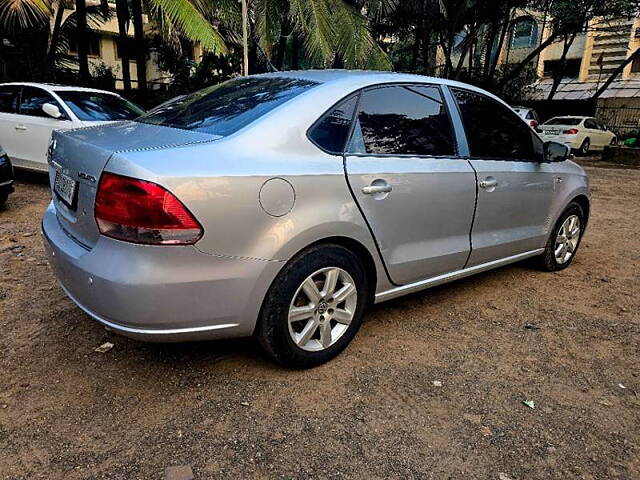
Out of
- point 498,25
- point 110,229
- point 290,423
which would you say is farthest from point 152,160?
point 498,25

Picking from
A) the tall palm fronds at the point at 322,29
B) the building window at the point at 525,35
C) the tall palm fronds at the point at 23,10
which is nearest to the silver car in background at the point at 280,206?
the tall palm fronds at the point at 322,29

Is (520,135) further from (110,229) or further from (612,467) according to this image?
(110,229)

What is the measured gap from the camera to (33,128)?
710 cm

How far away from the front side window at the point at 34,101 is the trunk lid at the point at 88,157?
17.2 ft

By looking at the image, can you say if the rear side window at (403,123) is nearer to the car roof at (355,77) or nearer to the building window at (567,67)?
the car roof at (355,77)

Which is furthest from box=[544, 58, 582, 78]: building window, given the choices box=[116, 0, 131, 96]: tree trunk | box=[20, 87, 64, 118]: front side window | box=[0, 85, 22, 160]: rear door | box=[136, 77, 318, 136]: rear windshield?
box=[136, 77, 318, 136]: rear windshield

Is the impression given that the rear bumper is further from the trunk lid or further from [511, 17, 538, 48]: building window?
[511, 17, 538, 48]: building window

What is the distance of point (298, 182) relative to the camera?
7.84 ft

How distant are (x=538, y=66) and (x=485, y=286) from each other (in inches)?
1214

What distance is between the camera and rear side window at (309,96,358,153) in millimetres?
2570

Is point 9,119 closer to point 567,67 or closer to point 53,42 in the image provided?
point 53,42

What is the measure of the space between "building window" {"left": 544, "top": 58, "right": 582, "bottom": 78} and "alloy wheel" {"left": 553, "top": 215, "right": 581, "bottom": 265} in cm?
2812

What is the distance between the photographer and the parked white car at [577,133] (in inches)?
709

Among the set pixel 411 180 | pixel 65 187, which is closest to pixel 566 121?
pixel 411 180
